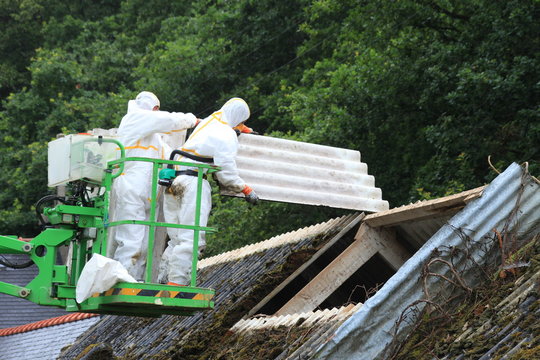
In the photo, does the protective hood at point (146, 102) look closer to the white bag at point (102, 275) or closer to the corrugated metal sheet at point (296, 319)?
the white bag at point (102, 275)

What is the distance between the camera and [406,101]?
23.4 m

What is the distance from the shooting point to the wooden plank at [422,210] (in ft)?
28.6

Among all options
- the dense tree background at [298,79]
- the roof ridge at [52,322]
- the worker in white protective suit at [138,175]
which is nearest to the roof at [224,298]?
the worker in white protective suit at [138,175]

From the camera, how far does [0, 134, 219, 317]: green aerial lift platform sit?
9.04 metres

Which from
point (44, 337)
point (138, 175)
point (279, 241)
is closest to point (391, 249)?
point (138, 175)

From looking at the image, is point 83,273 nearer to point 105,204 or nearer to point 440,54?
point 105,204

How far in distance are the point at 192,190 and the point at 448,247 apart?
2455mm

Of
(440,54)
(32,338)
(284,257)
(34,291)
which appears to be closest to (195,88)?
(440,54)

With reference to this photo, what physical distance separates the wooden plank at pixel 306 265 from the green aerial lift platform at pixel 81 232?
5.20 feet

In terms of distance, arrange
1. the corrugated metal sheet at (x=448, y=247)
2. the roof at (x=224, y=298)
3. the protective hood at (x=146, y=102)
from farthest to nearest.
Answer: the roof at (x=224, y=298) < the protective hood at (x=146, y=102) < the corrugated metal sheet at (x=448, y=247)

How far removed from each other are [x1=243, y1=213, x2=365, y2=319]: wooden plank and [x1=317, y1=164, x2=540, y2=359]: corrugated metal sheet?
2.29 meters

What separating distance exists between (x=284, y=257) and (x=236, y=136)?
187 cm

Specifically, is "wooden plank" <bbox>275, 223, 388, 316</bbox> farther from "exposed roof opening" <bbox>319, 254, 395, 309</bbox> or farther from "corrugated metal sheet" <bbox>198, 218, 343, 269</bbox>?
"corrugated metal sheet" <bbox>198, 218, 343, 269</bbox>

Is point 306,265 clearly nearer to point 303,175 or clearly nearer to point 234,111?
point 303,175
